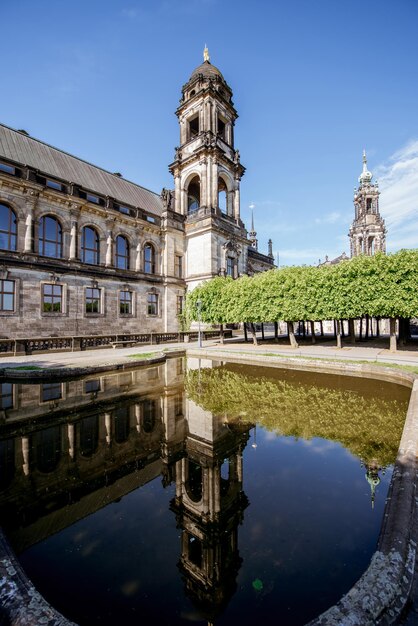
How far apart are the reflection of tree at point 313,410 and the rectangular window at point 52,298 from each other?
604 inches

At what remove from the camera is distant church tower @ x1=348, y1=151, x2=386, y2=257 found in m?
52.6

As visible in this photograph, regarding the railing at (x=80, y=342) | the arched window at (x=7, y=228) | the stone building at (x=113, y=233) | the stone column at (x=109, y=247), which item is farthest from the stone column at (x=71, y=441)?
the stone column at (x=109, y=247)

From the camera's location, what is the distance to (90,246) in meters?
24.2

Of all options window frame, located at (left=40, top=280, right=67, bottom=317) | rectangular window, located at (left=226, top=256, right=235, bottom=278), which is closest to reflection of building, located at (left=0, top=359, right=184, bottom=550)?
window frame, located at (left=40, top=280, right=67, bottom=317)

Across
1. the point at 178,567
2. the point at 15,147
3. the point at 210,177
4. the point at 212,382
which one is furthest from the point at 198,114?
the point at 178,567

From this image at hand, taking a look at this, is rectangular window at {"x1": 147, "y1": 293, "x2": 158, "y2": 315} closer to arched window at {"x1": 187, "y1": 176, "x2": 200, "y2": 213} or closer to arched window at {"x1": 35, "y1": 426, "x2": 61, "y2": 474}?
arched window at {"x1": 187, "y1": 176, "x2": 200, "y2": 213}

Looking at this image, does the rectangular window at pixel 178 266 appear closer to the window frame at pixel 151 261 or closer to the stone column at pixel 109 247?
the window frame at pixel 151 261

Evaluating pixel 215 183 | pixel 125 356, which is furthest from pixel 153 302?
pixel 215 183

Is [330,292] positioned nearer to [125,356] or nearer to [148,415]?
[125,356]

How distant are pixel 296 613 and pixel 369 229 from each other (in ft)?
202

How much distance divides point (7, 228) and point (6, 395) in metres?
15.4

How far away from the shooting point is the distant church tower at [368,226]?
2071 inches

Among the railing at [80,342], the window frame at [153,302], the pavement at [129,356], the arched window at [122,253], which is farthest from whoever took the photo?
the window frame at [153,302]

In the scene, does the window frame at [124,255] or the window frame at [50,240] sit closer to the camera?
the window frame at [50,240]
